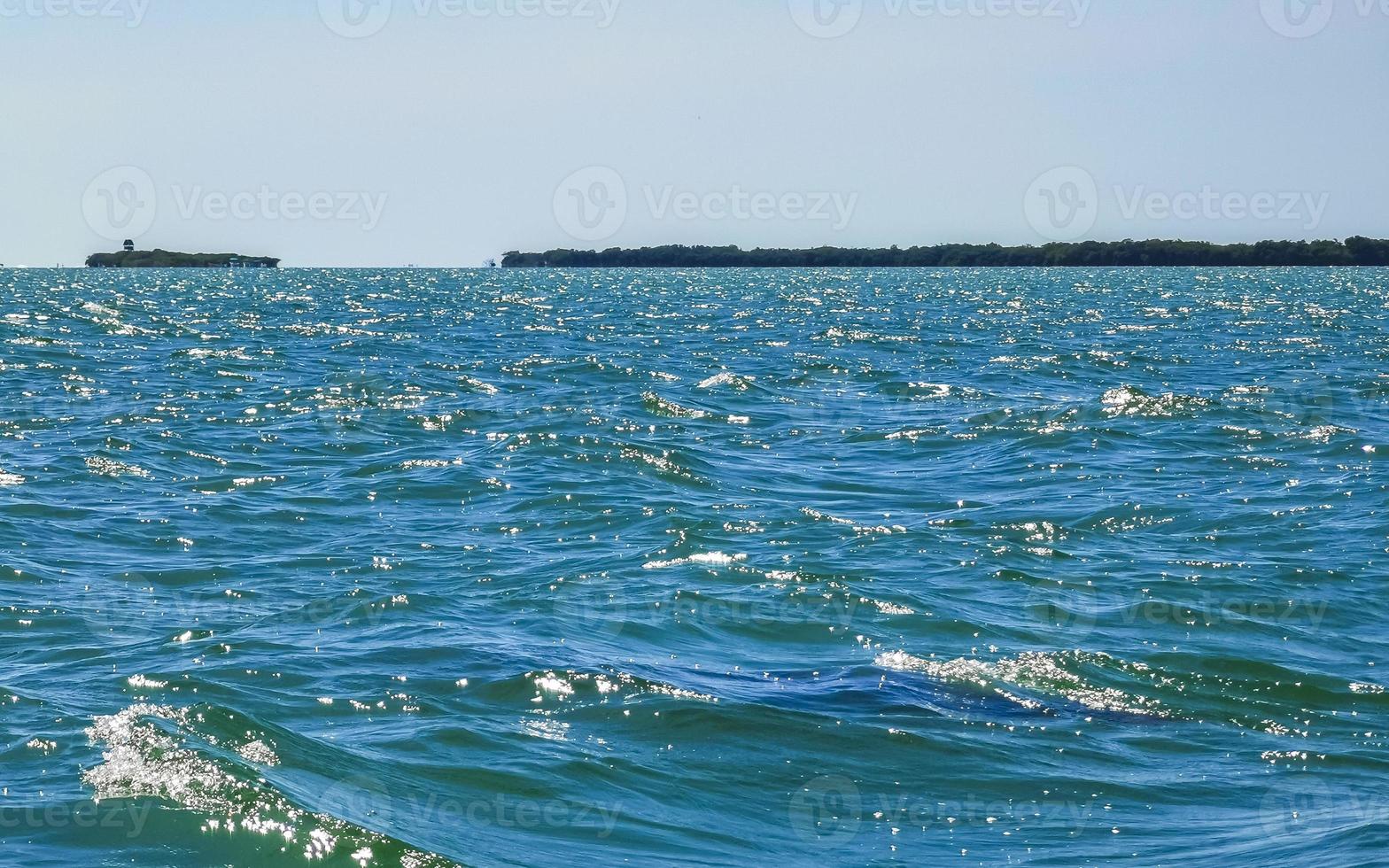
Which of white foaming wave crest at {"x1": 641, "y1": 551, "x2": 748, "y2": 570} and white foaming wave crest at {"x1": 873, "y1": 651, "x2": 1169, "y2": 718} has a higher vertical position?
white foaming wave crest at {"x1": 641, "y1": 551, "x2": 748, "y2": 570}

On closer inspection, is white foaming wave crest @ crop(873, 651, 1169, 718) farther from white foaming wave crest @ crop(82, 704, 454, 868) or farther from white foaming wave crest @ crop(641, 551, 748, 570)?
white foaming wave crest @ crop(82, 704, 454, 868)

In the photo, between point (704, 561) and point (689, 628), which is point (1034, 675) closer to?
point (689, 628)

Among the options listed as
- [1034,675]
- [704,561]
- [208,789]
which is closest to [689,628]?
[704,561]

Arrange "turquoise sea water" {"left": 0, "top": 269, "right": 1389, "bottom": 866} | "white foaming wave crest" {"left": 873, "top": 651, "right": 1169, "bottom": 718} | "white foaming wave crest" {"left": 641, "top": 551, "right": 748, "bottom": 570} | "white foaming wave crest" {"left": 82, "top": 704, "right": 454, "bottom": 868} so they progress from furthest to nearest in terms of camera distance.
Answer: "white foaming wave crest" {"left": 641, "top": 551, "right": 748, "bottom": 570} < "white foaming wave crest" {"left": 873, "top": 651, "right": 1169, "bottom": 718} < "turquoise sea water" {"left": 0, "top": 269, "right": 1389, "bottom": 866} < "white foaming wave crest" {"left": 82, "top": 704, "right": 454, "bottom": 868}

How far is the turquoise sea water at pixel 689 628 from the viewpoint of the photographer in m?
7.50

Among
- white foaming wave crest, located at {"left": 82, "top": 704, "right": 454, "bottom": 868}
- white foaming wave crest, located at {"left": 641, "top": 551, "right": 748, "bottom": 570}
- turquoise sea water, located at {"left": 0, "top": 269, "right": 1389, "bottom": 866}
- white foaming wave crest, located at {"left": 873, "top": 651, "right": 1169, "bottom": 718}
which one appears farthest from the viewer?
white foaming wave crest, located at {"left": 641, "top": 551, "right": 748, "bottom": 570}

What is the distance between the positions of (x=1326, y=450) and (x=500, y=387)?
47.6ft

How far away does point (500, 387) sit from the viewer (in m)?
27.3

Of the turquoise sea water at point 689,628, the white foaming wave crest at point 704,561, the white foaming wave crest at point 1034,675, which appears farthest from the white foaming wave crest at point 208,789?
the white foaming wave crest at point 704,561

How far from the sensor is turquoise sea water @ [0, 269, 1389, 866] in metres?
7.50

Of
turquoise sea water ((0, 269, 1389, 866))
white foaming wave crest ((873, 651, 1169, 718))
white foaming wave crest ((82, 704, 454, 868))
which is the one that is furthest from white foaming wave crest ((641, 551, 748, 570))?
white foaming wave crest ((82, 704, 454, 868))

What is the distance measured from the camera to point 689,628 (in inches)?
442

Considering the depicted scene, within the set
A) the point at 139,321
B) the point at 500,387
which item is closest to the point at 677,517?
the point at 500,387

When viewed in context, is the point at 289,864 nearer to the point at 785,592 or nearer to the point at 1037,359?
the point at 785,592
